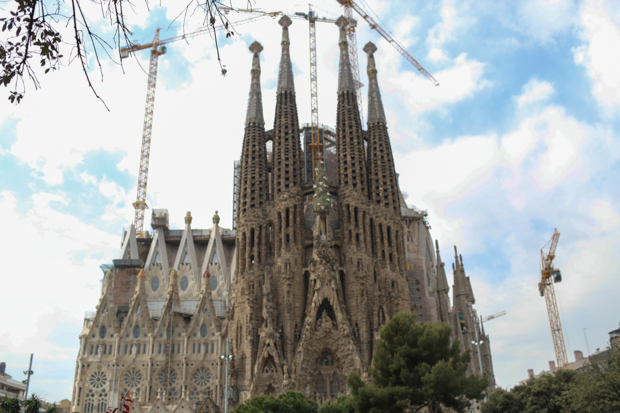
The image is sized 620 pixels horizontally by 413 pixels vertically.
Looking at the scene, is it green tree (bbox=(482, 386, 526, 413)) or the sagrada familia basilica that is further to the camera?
the sagrada familia basilica

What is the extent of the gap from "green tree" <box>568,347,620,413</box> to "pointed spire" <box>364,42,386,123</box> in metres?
29.9

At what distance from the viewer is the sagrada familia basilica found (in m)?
39.5

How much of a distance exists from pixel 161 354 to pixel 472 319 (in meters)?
30.0

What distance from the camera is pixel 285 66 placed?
51.6 meters

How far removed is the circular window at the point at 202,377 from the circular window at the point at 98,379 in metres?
7.59

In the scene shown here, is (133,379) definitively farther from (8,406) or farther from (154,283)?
(8,406)

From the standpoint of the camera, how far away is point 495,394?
35250 mm

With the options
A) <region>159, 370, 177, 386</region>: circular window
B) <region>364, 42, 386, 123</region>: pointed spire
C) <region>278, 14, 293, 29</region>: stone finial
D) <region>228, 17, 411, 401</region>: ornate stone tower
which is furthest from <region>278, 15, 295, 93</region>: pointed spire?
<region>159, 370, 177, 386</region>: circular window

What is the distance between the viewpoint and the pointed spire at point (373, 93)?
5000cm

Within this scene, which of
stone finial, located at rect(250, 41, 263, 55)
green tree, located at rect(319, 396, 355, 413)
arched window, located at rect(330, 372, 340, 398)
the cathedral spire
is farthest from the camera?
stone finial, located at rect(250, 41, 263, 55)

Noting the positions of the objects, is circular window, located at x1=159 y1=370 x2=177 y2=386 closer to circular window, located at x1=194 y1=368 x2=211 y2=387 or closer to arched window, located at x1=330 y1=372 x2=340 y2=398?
circular window, located at x1=194 y1=368 x2=211 y2=387

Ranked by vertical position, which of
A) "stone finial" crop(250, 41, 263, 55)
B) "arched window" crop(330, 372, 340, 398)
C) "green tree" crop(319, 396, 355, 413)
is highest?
"stone finial" crop(250, 41, 263, 55)

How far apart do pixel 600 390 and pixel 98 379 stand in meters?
38.4

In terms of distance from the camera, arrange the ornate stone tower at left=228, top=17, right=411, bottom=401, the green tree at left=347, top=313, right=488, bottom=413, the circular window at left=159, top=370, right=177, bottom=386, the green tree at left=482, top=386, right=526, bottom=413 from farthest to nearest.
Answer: the circular window at left=159, top=370, right=177, bottom=386 < the ornate stone tower at left=228, top=17, right=411, bottom=401 < the green tree at left=482, top=386, right=526, bottom=413 < the green tree at left=347, top=313, right=488, bottom=413
